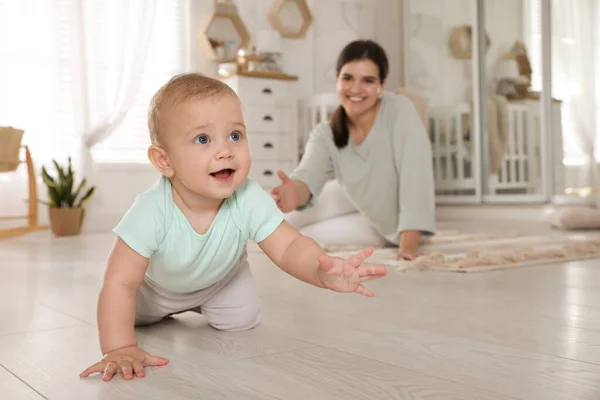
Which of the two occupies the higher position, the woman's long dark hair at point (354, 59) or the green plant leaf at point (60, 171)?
the woman's long dark hair at point (354, 59)

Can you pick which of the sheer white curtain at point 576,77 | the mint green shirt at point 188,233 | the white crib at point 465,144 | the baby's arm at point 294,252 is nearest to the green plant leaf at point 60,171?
the white crib at point 465,144

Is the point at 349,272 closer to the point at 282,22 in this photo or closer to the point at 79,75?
the point at 79,75

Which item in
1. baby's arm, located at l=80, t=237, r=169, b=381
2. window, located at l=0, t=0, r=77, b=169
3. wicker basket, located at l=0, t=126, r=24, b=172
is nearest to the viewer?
baby's arm, located at l=80, t=237, r=169, b=381

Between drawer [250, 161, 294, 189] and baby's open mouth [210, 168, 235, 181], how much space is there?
3345 millimetres

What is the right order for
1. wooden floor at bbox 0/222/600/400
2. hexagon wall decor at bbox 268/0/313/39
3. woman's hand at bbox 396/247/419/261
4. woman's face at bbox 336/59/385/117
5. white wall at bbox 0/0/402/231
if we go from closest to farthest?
1. wooden floor at bbox 0/222/600/400
2. woman's hand at bbox 396/247/419/261
3. woman's face at bbox 336/59/385/117
4. white wall at bbox 0/0/402/231
5. hexagon wall decor at bbox 268/0/313/39

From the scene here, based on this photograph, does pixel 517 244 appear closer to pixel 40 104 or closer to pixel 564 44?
pixel 564 44

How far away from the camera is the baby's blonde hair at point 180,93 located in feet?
3.16

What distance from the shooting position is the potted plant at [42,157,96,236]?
13.0 ft

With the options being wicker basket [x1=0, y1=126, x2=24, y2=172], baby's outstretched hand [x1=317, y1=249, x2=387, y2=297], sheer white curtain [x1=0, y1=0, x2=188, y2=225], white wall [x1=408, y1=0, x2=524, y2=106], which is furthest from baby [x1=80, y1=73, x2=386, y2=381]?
white wall [x1=408, y1=0, x2=524, y2=106]

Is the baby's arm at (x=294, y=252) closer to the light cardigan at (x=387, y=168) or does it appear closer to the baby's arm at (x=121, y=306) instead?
the baby's arm at (x=121, y=306)

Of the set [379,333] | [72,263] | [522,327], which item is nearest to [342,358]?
[379,333]

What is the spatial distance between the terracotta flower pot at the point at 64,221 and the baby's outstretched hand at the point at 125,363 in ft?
10.8

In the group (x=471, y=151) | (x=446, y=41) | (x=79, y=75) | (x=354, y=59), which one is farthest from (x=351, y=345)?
(x=446, y=41)

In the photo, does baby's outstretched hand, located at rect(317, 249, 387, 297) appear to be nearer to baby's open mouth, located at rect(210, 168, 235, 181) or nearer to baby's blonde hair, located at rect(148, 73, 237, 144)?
baby's open mouth, located at rect(210, 168, 235, 181)
